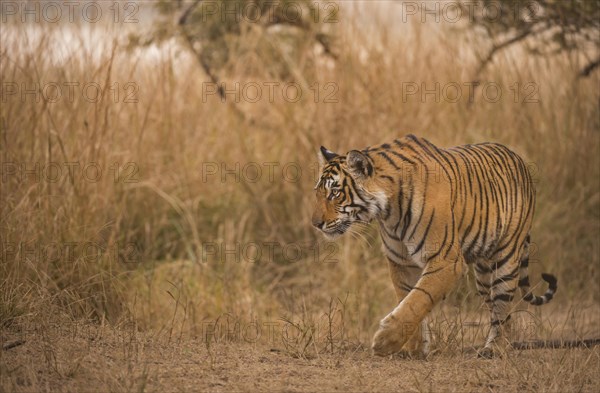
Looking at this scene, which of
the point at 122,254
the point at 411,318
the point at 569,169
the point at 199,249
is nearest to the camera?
the point at 411,318

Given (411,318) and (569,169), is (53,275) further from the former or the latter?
(569,169)

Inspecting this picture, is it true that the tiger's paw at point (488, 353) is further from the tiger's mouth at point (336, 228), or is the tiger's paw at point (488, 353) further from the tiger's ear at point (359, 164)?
the tiger's ear at point (359, 164)

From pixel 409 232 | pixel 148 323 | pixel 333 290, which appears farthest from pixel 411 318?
pixel 333 290

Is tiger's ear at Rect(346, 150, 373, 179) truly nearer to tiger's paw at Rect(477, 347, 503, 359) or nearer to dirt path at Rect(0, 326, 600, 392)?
dirt path at Rect(0, 326, 600, 392)

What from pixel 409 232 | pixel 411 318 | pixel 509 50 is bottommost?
pixel 411 318

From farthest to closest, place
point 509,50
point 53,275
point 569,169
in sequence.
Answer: point 509,50
point 569,169
point 53,275

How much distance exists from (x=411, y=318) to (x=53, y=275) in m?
2.18

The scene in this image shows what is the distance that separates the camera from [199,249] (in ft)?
22.5

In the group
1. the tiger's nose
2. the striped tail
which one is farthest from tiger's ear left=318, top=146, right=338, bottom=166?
the striped tail

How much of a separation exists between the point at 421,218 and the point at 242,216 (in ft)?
10.7

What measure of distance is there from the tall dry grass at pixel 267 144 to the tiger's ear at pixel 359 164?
1521 mm

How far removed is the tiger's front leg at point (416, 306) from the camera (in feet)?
13.3

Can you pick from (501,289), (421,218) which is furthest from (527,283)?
(421,218)

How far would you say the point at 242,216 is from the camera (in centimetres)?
736
